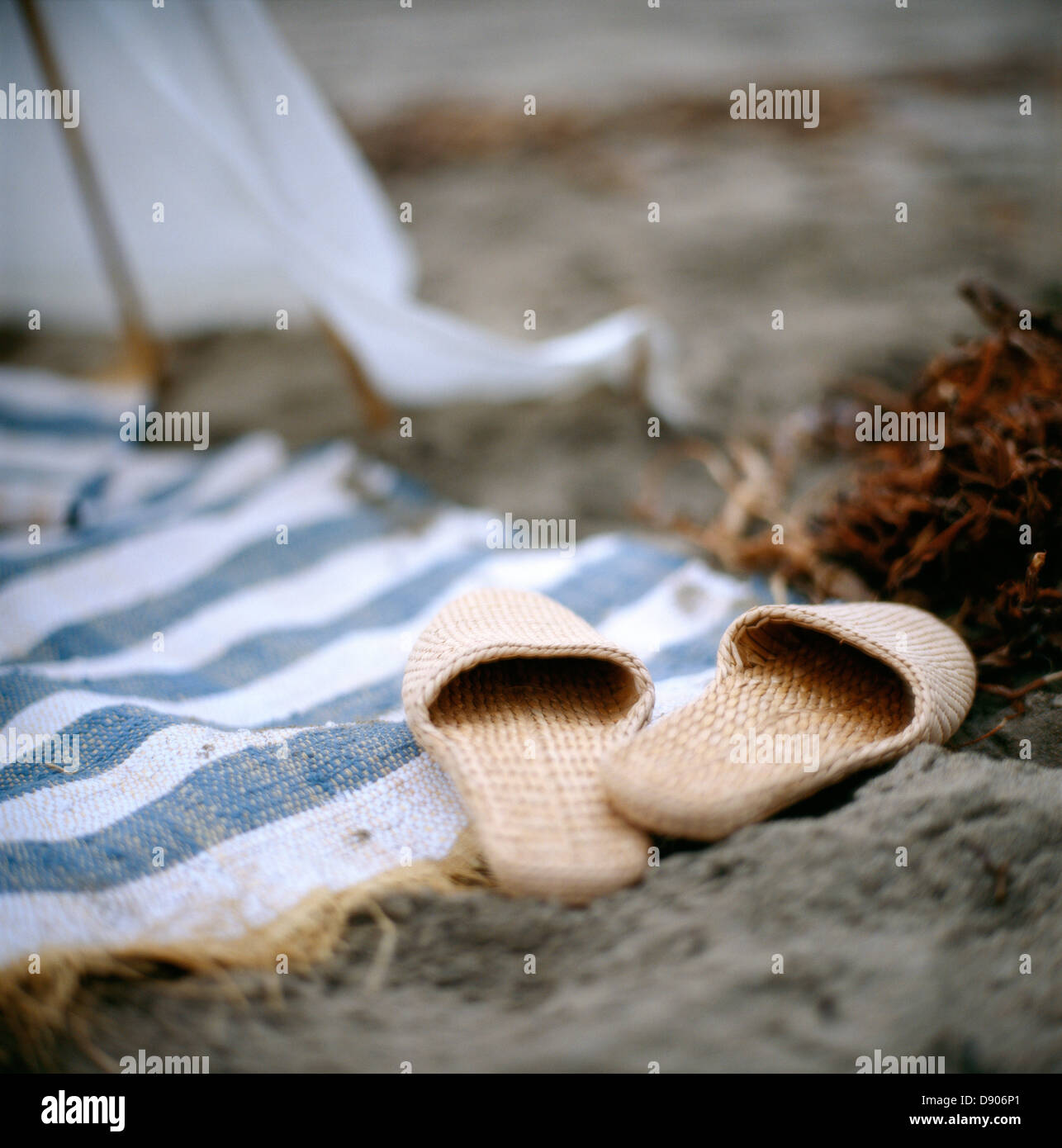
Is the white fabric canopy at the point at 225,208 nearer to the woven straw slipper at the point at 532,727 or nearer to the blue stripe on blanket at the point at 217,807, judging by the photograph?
the woven straw slipper at the point at 532,727

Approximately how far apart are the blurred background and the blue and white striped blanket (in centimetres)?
26

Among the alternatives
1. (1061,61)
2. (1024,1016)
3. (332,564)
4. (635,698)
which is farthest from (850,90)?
(1024,1016)

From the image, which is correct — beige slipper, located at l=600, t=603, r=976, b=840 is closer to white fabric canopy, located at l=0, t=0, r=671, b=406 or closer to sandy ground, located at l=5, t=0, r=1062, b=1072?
sandy ground, located at l=5, t=0, r=1062, b=1072

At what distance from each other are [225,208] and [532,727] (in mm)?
1753

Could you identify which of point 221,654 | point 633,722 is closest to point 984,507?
point 633,722

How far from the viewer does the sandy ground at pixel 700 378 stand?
665mm

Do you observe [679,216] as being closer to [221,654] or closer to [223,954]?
[221,654]

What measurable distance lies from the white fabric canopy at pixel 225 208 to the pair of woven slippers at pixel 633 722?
98 centimetres

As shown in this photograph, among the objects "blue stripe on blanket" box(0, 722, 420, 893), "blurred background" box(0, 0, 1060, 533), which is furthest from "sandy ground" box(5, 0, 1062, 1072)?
"blue stripe on blanket" box(0, 722, 420, 893)

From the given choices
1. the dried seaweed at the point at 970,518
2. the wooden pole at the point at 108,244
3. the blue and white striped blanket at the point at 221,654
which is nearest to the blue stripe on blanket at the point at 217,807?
the blue and white striped blanket at the point at 221,654

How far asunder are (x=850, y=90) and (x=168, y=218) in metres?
3.12

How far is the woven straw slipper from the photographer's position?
0.80 meters

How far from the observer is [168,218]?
212 cm

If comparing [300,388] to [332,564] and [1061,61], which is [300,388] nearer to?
[332,564]
